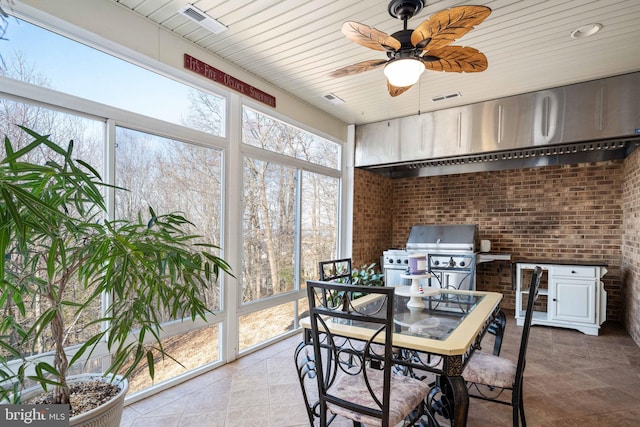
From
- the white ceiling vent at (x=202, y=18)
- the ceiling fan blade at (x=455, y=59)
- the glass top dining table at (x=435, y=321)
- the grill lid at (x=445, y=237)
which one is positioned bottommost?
the glass top dining table at (x=435, y=321)

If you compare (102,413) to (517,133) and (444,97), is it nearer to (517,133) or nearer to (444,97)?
(444,97)

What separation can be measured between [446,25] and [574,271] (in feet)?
11.9

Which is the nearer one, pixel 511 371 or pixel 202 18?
pixel 511 371

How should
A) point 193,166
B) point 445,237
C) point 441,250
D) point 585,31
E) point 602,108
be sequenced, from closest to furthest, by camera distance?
point 585,31, point 193,166, point 602,108, point 441,250, point 445,237

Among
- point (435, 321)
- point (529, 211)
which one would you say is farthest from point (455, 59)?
point (529, 211)

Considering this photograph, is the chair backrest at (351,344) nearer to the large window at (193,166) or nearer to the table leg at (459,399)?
the table leg at (459,399)

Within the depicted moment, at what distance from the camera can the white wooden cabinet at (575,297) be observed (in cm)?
380

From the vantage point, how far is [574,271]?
154 inches

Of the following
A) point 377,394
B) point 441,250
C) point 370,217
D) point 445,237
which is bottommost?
point 377,394

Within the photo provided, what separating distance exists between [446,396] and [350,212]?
309 cm

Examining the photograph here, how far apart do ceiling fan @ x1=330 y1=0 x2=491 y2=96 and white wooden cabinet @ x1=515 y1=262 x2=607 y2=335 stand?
308 centimetres

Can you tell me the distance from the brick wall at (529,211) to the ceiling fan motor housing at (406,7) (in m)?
2.82

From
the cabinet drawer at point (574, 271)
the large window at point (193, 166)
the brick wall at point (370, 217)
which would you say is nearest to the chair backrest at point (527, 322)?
the large window at point (193, 166)

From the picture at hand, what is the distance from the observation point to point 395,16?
2.27m
